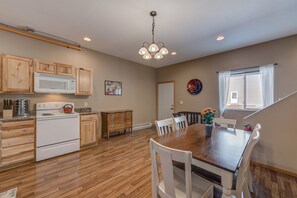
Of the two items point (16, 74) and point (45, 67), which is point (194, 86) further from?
point (16, 74)

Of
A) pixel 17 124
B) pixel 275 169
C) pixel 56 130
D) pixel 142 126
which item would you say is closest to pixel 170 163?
pixel 275 169

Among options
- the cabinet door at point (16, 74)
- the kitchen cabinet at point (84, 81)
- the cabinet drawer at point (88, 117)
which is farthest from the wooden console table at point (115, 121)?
the cabinet door at point (16, 74)

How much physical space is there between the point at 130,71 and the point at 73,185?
13.4 feet

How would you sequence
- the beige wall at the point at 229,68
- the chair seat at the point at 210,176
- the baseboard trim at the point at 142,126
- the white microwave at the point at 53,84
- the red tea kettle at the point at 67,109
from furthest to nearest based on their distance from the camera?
the baseboard trim at the point at 142,126
the red tea kettle at the point at 67,109
the beige wall at the point at 229,68
the white microwave at the point at 53,84
the chair seat at the point at 210,176

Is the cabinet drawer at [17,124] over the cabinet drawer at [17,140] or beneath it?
over

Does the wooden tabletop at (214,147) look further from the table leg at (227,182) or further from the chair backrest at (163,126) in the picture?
the chair backrest at (163,126)

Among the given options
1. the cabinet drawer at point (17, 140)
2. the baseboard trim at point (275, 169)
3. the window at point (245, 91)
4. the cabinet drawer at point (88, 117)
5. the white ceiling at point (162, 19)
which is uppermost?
the white ceiling at point (162, 19)

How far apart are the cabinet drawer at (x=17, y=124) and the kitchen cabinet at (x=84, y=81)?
4.10 feet

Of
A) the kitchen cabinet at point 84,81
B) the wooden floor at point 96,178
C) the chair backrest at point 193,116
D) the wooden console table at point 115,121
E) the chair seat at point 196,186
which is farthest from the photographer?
the chair backrest at point 193,116

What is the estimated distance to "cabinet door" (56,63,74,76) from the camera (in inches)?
128

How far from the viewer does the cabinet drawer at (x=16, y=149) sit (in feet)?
7.72

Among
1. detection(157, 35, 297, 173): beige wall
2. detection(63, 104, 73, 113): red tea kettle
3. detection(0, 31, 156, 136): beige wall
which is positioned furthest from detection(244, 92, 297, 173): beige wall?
detection(63, 104, 73, 113): red tea kettle

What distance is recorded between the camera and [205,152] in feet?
4.45

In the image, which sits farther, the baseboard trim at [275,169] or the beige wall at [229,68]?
the beige wall at [229,68]
